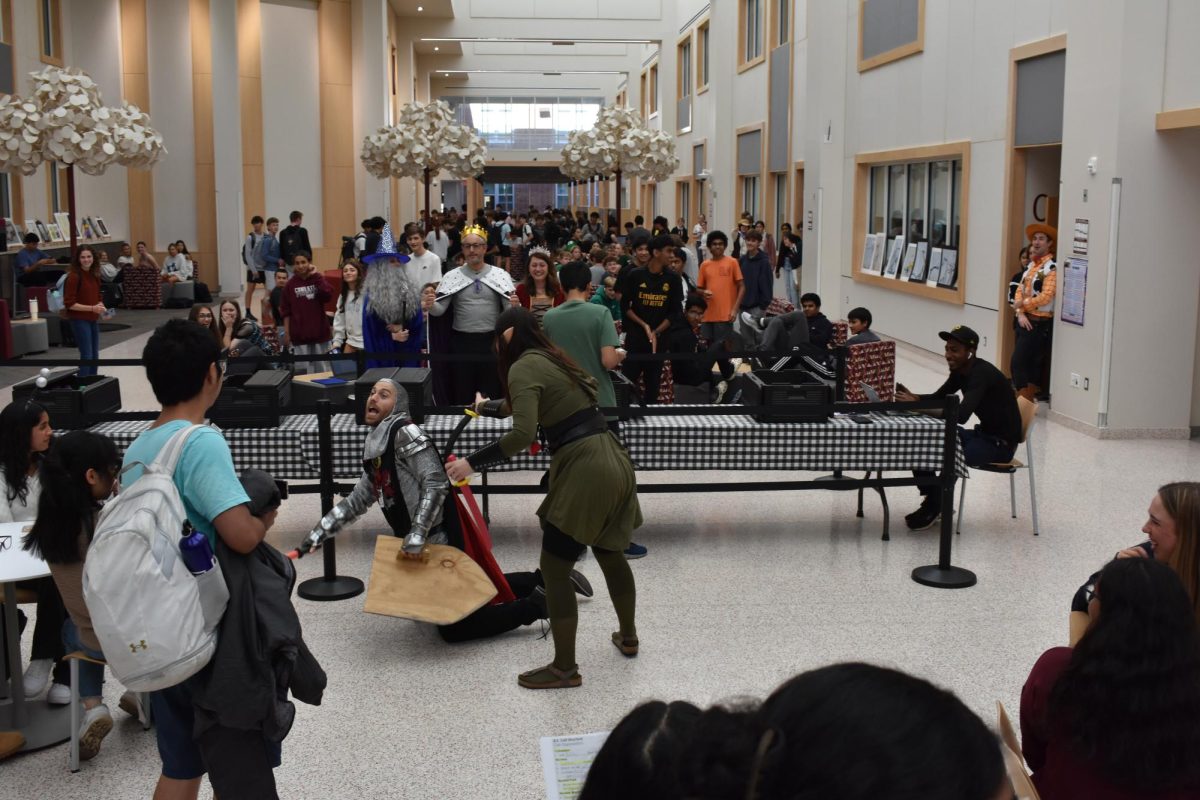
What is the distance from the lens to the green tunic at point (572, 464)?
15.9 feet

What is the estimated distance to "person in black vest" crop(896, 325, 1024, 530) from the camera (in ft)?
23.8

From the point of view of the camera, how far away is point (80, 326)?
12.4 metres

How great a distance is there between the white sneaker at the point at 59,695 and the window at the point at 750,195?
76.0 feet

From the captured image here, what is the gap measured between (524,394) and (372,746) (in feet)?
4.64

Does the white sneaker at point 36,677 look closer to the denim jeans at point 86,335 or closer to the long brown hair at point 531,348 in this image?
the long brown hair at point 531,348

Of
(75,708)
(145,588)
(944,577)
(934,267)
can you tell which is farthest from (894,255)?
(145,588)

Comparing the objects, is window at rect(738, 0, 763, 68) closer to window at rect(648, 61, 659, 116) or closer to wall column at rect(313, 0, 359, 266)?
wall column at rect(313, 0, 359, 266)

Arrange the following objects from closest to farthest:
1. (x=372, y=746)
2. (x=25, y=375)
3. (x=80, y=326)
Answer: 1. (x=372, y=746)
2. (x=80, y=326)
3. (x=25, y=375)

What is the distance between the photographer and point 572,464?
16.0 feet

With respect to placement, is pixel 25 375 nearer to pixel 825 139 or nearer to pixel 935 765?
pixel 825 139

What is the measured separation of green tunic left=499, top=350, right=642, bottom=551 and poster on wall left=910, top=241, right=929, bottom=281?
11.8m

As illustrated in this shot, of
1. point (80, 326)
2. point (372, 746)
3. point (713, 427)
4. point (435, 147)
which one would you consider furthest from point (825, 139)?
point (372, 746)

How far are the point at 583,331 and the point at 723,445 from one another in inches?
51.3

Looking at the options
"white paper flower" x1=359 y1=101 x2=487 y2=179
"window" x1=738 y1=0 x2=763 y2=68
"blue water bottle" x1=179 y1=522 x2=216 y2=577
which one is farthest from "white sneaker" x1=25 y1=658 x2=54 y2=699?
"window" x1=738 y1=0 x2=763 y2=68
